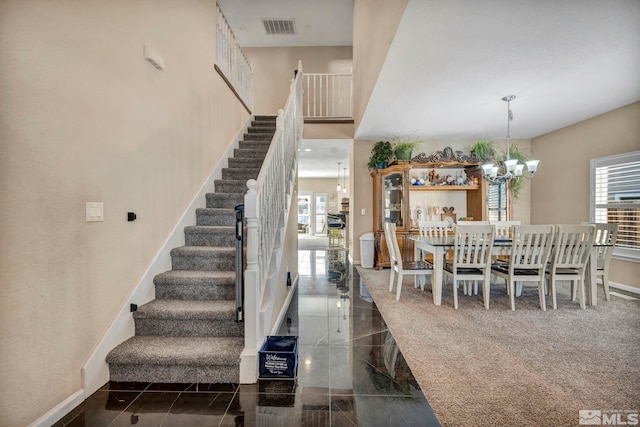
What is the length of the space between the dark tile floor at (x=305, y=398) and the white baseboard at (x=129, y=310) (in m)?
0.11

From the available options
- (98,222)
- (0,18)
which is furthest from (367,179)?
(0,18)

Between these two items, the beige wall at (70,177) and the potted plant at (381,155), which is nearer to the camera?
the beige wall at (70,177)

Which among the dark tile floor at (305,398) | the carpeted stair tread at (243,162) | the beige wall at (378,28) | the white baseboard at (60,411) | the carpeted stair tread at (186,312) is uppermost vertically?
the beige wall at (378,28)

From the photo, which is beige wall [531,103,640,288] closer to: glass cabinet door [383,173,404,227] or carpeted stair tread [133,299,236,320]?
glass cabinet door [383,173,404,227]

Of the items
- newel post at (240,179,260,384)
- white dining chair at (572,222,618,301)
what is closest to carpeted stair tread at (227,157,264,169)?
newel post at (240,179,260,384)

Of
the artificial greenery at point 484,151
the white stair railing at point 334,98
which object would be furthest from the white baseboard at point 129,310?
the artificial greenery at point 484,151

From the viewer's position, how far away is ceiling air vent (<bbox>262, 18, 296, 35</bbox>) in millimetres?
6746

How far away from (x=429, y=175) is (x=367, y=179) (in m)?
1.29

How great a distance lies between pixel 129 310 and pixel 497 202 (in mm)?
6317

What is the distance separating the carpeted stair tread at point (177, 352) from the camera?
6.73ft

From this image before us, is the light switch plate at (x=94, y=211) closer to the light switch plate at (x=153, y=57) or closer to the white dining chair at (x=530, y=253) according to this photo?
the light switch plate at (x=153, y=57)

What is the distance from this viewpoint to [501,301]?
152 inches

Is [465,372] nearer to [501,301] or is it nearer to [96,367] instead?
[501,301]

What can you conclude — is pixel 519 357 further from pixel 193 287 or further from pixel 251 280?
pixel 193 287
